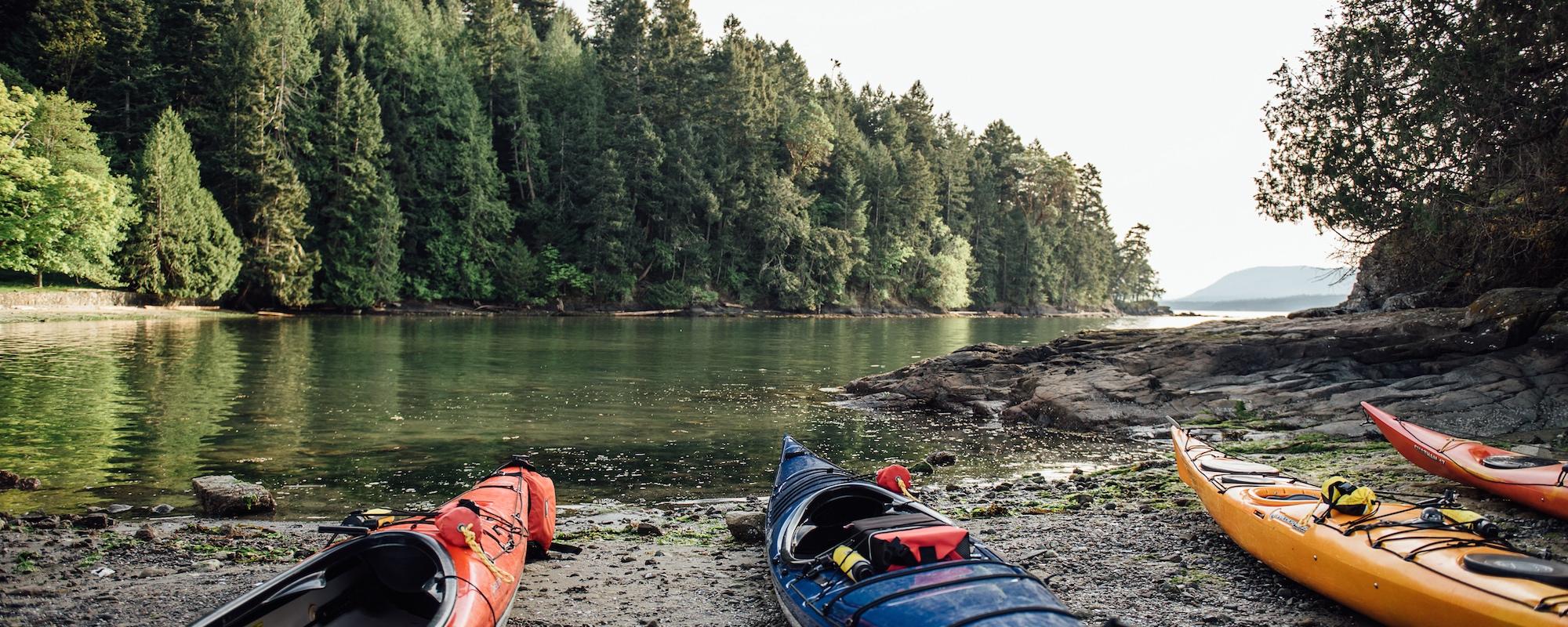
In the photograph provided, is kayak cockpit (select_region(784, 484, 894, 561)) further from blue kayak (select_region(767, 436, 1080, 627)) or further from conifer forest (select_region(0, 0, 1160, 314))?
conifer forest (select_region(0, 0, 1160, 314))

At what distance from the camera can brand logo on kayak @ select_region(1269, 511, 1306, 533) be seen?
20.5ft

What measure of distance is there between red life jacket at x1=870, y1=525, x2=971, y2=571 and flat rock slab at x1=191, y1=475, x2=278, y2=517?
25.3 feet

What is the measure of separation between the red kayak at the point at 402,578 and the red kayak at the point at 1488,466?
9195 millimetres

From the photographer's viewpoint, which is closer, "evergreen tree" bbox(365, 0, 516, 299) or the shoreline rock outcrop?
the shoreline rock outcrop

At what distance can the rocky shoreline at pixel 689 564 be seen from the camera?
6.06m

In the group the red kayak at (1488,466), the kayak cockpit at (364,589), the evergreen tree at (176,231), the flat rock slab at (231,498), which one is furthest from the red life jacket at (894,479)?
the evergreen tree at (176,231)

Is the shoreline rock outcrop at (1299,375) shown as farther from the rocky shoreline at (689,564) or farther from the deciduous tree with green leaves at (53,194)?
the deciduous tree with green leaves at (53,194)

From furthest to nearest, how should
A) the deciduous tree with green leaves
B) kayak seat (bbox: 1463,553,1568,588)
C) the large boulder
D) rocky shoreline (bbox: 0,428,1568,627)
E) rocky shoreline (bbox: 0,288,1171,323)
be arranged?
rocky shoreline (bbox: 0,288,1171,323) < the deciduous tree with green leaves < the large boulder < rocky shoreline (bbox: 0,428,1568,627) < kayak seat (bbox: 1463,553,1568,588)

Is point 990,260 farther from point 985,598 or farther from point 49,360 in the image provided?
point 985,598

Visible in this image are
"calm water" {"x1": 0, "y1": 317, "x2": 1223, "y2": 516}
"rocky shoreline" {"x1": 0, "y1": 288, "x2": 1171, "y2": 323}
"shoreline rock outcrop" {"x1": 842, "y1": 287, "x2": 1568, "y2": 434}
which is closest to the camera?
"calm water" {"x1": 0, "y1": 317, "x2": 1223, "y2": 516}

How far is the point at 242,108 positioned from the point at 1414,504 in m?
59.2

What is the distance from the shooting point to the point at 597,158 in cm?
6381

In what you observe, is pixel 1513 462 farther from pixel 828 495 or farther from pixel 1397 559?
pixel 828 495

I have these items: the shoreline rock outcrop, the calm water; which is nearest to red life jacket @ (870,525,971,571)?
the calm water
